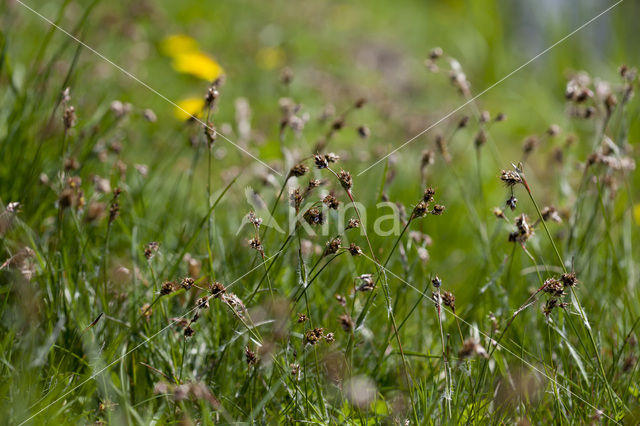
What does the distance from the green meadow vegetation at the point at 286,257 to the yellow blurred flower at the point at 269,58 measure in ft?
0.05

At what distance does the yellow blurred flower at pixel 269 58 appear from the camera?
12.2 feet

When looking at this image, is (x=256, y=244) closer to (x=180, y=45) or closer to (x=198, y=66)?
(x=198, y=66)

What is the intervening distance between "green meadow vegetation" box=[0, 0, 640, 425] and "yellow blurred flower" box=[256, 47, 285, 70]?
16mm

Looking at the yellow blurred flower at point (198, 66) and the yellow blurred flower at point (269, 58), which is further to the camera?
the yellow blurred flower at point (269, 58)

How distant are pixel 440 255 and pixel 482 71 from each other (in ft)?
8.63

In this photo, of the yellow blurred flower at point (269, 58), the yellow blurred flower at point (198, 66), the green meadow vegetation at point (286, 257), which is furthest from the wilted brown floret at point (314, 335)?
the yellow blurred flower at point (269, 58)

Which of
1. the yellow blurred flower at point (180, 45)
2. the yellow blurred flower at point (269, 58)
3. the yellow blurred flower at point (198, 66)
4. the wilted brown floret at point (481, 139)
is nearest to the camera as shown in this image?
the wilted brown floret at point (481, 139)

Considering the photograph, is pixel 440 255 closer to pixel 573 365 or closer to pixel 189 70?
pixel 573 365

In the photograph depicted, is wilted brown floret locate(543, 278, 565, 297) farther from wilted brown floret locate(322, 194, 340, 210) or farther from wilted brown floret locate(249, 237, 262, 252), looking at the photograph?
Answer: wilted brown floret locate(249, 237, 262, 252)

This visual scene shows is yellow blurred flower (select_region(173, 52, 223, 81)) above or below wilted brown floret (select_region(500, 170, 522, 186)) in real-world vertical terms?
above

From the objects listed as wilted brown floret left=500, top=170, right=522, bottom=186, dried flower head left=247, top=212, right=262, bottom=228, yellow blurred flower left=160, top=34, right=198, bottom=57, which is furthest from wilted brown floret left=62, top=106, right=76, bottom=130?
yellow blurred flower left=160, top=34, right=198, bottom=57

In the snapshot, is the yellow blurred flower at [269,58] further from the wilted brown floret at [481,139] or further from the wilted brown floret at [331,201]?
the wilted brown floret at [331,201]

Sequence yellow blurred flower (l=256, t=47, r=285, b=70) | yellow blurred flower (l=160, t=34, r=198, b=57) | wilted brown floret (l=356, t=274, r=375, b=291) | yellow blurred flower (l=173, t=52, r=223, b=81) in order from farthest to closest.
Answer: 1. yellow blurred flower (l=256, t=47, r=285, b=70)
2. yellow blurred flower (l=160, t=34, r=198, b=57)
3. yellow blurred flower (l=173, t=52, r=223, b=81)
4. wilted brown floret (l=356, t=274, r=375, b=291)

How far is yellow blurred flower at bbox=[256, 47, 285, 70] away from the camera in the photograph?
3.72 m
